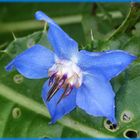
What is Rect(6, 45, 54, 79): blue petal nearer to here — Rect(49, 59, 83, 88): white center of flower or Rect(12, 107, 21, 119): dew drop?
Rect(49, 59, 83, 88): white center of flower

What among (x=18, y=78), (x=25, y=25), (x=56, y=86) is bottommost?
(x=25, y=25)

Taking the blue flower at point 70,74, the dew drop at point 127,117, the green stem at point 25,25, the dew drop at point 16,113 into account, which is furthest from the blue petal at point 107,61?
the green stem at point 25,25

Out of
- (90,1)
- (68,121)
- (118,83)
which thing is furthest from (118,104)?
(90,1)

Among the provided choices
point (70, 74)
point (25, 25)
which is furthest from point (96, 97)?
point (25, 25)

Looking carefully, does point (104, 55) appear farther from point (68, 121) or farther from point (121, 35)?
point (68, 121)

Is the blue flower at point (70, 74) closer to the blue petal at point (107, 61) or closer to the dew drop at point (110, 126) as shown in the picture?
the blue petal at point (107, 61)

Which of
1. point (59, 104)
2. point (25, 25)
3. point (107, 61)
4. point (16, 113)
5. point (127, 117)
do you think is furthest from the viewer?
point (25, 25)

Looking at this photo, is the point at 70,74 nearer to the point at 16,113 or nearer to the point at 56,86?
the point at 56,86
